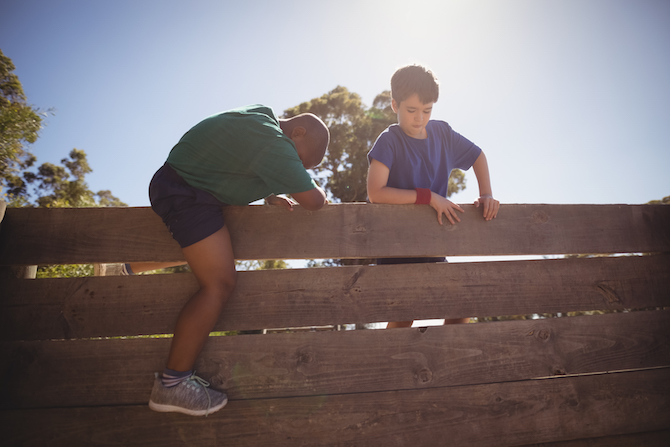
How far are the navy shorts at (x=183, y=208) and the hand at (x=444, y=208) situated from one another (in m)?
1.16

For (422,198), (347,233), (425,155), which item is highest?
(425,155)

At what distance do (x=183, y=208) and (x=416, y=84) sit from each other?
165cm

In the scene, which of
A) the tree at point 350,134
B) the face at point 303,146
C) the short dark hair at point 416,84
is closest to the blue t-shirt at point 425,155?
the short dark hair at point 416,84

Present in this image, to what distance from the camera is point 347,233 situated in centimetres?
187

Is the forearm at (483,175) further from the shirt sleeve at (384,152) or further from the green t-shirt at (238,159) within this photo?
the green t-shirt at (238,159)

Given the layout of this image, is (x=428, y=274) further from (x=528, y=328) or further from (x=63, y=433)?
(x=63, y=433)

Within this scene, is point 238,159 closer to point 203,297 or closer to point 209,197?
point 209,197

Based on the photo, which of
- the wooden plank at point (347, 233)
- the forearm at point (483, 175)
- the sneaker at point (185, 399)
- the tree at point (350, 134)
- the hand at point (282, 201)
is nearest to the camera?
the sneaker at point (185, 399)

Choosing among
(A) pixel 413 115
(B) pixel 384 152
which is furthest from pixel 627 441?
(A) pixel 413 115

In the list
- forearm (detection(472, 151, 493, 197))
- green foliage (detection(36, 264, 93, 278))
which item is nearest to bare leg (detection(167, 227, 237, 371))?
forearm (detection(472, 151, 493, 197))

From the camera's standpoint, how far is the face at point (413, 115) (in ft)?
7.61

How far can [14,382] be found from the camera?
157 centimetres

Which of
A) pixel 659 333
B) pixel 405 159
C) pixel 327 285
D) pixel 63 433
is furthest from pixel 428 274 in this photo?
pixel 63 433

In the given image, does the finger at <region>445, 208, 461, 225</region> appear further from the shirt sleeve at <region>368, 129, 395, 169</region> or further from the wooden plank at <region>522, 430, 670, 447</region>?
the wooden plank at <region>522, 430, 670, 447</region>
